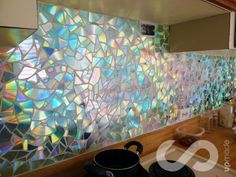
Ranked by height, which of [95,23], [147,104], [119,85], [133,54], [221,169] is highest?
[95,23]

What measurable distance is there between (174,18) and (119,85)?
19.1 inches

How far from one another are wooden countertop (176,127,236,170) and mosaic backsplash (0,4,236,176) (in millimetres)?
363

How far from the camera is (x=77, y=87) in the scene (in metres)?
0.88

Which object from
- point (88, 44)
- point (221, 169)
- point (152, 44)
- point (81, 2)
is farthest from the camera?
point (152, 44)

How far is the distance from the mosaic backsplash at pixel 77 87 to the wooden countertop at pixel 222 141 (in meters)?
0.36

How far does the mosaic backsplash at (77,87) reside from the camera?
0.74 m

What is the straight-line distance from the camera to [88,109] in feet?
3.03

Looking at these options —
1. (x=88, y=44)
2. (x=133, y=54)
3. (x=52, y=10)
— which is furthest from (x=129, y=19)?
(x=52, y=10)

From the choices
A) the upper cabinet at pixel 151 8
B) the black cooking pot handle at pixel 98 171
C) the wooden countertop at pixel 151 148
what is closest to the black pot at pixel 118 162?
the black cooking pot handle at pixel 98 171

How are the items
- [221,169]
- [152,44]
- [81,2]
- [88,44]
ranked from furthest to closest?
[152,44], [221,169], [88,44], [81,2]

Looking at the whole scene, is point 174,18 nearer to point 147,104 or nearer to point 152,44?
point 152,44
